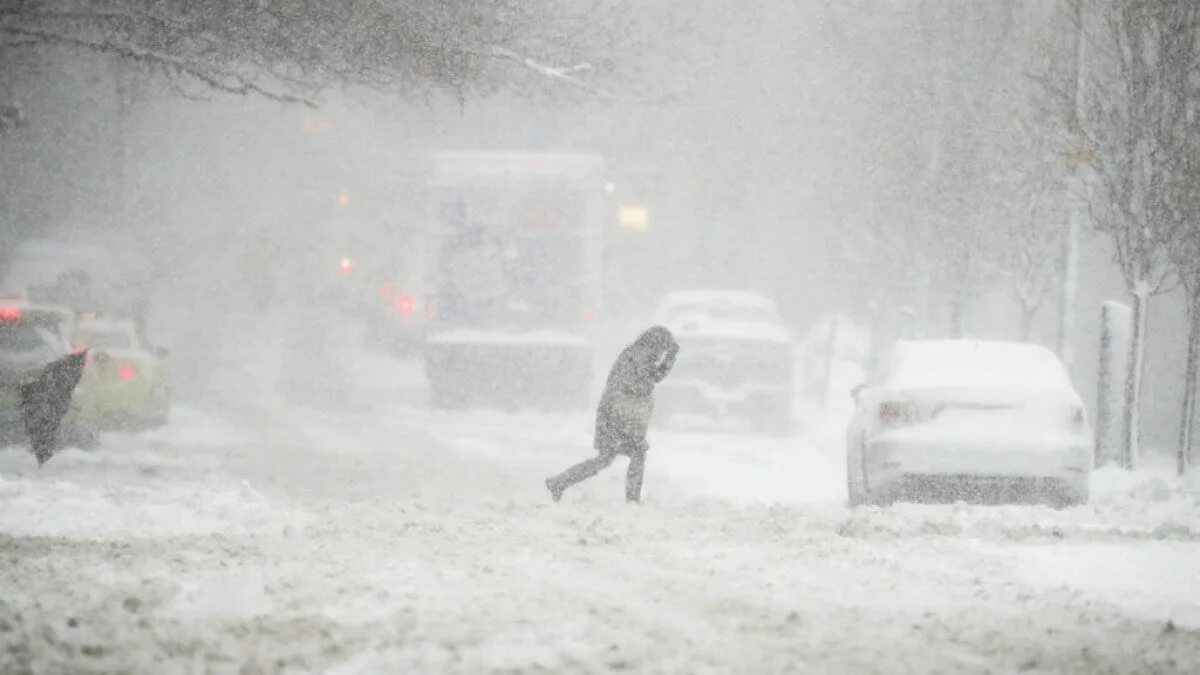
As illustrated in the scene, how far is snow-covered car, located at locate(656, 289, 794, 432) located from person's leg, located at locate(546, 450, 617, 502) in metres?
8.29

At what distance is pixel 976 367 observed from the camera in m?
11.9

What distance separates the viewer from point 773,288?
36.9 metres

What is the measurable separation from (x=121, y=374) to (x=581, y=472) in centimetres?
765

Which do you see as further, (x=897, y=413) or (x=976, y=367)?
(x=976, y=367)

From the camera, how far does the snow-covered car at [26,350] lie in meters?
15.1

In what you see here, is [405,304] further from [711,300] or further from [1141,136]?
[1141,136]

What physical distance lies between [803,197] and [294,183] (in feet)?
73.0

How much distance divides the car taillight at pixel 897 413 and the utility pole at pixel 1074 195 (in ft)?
15.6

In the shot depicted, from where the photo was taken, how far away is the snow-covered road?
584 cm

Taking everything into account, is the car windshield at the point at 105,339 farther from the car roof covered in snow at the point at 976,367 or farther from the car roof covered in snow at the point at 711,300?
the car roof covered in snow at the point at 976,367

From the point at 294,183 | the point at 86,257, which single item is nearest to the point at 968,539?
the point at 86,257

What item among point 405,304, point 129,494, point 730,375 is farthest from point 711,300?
point 129,494

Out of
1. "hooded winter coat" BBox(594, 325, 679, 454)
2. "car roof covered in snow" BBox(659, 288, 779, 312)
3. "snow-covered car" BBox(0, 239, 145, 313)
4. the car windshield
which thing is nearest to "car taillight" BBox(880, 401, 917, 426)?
"hooded winter coat" BBox(594, 325, 679, 454)

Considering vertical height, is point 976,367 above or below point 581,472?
above
